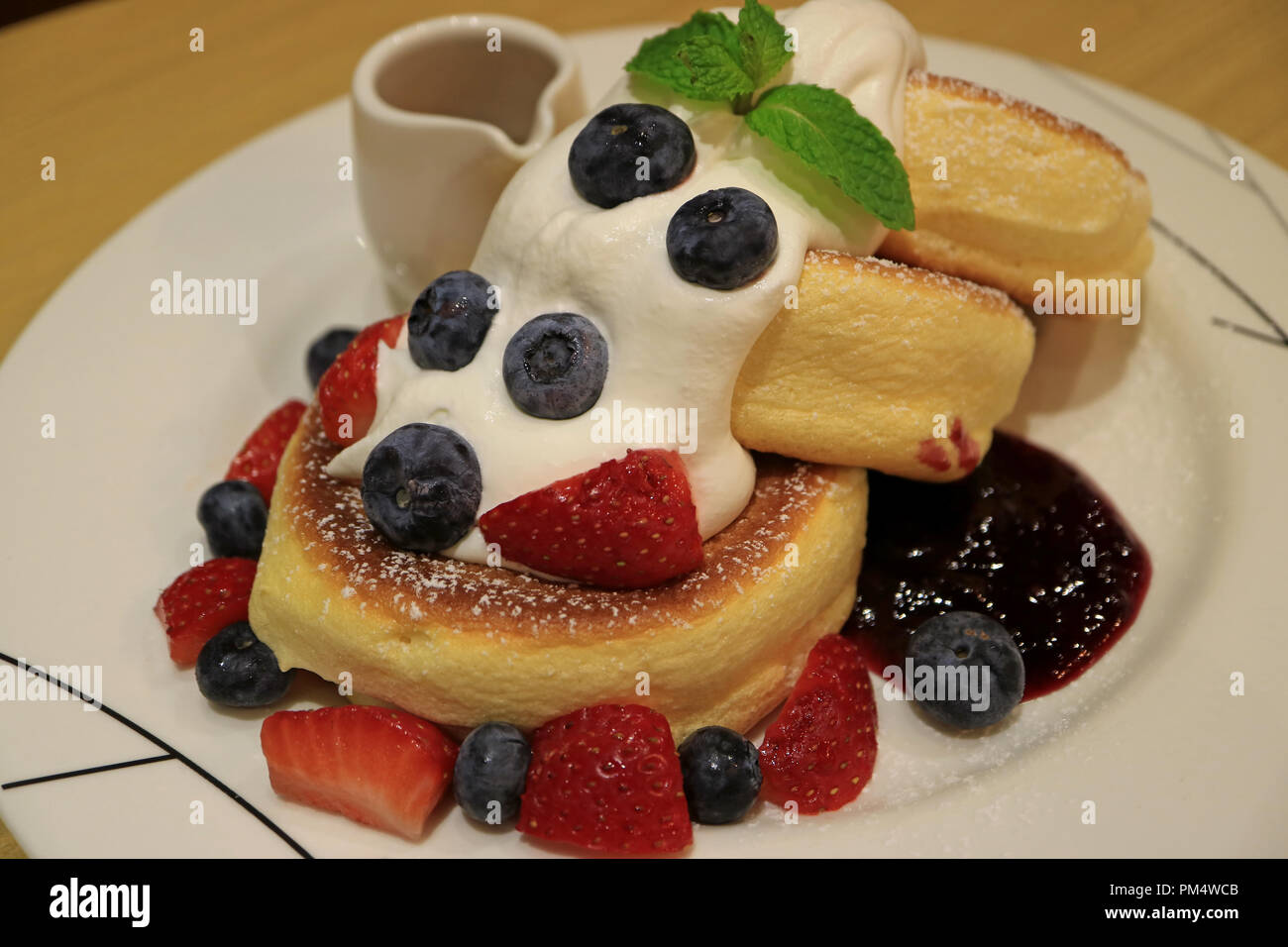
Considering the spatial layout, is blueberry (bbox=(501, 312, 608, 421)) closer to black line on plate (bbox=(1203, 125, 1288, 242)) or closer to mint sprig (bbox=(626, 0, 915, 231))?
mint sprig (bbox=(626, 0, 915, 231))

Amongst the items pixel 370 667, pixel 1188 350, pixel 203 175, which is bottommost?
pixel 370 667

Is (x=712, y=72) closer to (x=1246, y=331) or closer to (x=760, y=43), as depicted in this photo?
(x=760, y=43)

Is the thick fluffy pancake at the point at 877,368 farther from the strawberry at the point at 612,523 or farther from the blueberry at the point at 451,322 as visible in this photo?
the blueberry at the point at 451,322

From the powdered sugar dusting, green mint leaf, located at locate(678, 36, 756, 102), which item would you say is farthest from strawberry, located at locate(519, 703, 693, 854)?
green mint leaf, located at locate(678, 36, 756, 102)

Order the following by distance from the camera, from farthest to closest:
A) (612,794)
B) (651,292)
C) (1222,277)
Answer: (1222,277) < (651,292) < (612,794)

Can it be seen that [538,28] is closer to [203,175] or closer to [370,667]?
[203,175]

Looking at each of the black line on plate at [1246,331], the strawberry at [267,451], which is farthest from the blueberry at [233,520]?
the black line on plate at [1246,331]

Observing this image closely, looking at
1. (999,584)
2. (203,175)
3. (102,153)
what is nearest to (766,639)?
(999,584)

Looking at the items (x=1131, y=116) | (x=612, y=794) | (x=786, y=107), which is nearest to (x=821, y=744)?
(x=612, y=794)
